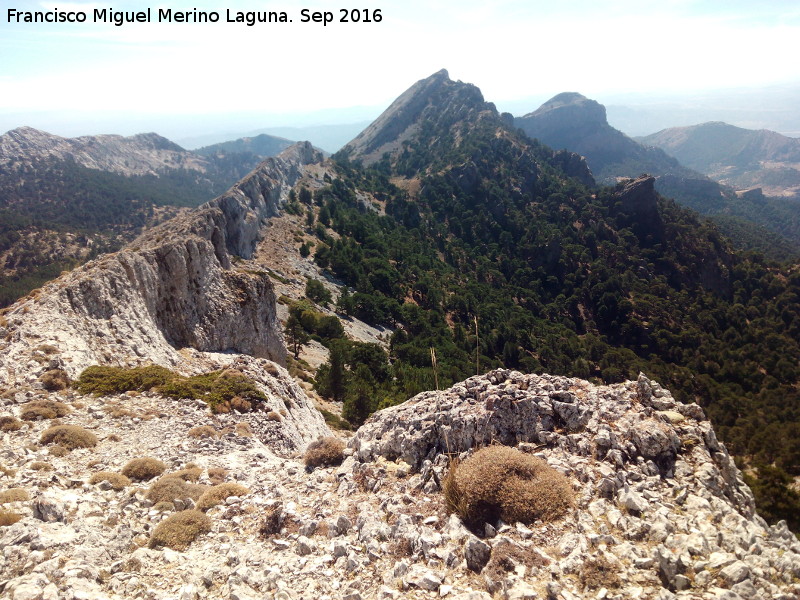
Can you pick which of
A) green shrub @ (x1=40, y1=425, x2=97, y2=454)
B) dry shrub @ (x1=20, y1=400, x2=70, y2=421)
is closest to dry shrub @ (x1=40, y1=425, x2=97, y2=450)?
green shrub @ (x1=40, y1=425, x2=97, y2=454)

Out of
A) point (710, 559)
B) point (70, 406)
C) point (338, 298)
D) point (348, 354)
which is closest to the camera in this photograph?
point (710, 559)

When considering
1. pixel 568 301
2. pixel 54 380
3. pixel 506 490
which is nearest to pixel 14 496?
pixel 54 380

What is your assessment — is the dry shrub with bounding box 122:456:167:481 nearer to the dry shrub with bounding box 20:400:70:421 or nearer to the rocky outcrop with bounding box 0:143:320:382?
the dry shrub with bounding box 20:400:70:421

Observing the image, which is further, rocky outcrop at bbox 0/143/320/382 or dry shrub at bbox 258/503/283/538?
rocky outcrop at bbox 0/143/320/382

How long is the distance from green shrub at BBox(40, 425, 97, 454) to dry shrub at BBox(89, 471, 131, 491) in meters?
3.36

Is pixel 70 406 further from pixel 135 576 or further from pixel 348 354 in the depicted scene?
pixel 348 354

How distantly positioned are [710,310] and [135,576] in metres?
155

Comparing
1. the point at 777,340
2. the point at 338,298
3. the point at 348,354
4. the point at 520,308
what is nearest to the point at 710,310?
the point at 777,340

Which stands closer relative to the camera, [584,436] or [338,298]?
[584,436]

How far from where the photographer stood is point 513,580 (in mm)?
9305

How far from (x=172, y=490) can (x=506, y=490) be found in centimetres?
1190

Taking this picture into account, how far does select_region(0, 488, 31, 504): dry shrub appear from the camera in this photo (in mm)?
13826

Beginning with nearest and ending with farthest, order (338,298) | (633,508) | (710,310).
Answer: (633,508) → (338,298) → (710,310)

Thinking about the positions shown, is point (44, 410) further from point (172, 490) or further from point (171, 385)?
point (172, 490)
